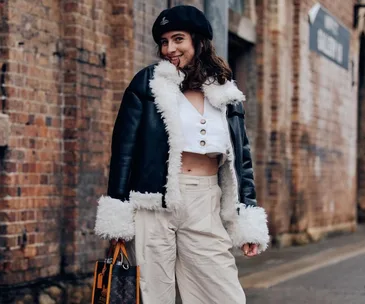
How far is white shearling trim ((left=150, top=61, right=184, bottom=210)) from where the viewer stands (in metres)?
4.07

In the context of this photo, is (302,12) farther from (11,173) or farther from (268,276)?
(11,173)

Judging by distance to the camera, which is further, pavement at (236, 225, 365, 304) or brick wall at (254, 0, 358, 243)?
brick wall at (254, 0, 358, 243)

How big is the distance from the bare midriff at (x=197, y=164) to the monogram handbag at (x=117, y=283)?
509 mm

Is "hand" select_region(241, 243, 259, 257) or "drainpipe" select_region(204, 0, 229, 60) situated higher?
"drainpipe" select_region(204, 0, 229, 60)

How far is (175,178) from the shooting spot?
4.08 metres

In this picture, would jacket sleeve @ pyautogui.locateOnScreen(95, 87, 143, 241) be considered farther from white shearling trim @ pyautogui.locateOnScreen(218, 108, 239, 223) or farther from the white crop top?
white shearling trim @ pyautogui.locateOnScreen(218, 108, 239, 223)

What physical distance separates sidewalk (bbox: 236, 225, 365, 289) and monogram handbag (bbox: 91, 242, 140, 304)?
15.0 ft

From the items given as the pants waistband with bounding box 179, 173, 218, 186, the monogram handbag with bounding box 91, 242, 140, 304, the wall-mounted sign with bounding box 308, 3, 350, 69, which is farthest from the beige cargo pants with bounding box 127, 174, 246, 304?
the wall-mounted sign with bounding box 308, 3, 350, 69

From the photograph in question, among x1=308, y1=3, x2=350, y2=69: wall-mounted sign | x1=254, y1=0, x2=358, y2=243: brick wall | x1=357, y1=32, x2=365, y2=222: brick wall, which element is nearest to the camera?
x1=254, y1=0, x2=358, y2=243: brick wall

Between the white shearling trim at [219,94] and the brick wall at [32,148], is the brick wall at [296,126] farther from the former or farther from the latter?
the white shearling trim at [219,94]

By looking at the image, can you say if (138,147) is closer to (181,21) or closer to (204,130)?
(204,130)

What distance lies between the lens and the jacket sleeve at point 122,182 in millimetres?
4062

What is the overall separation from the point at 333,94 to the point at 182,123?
433 inches

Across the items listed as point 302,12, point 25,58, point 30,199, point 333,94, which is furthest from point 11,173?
point 333,94
